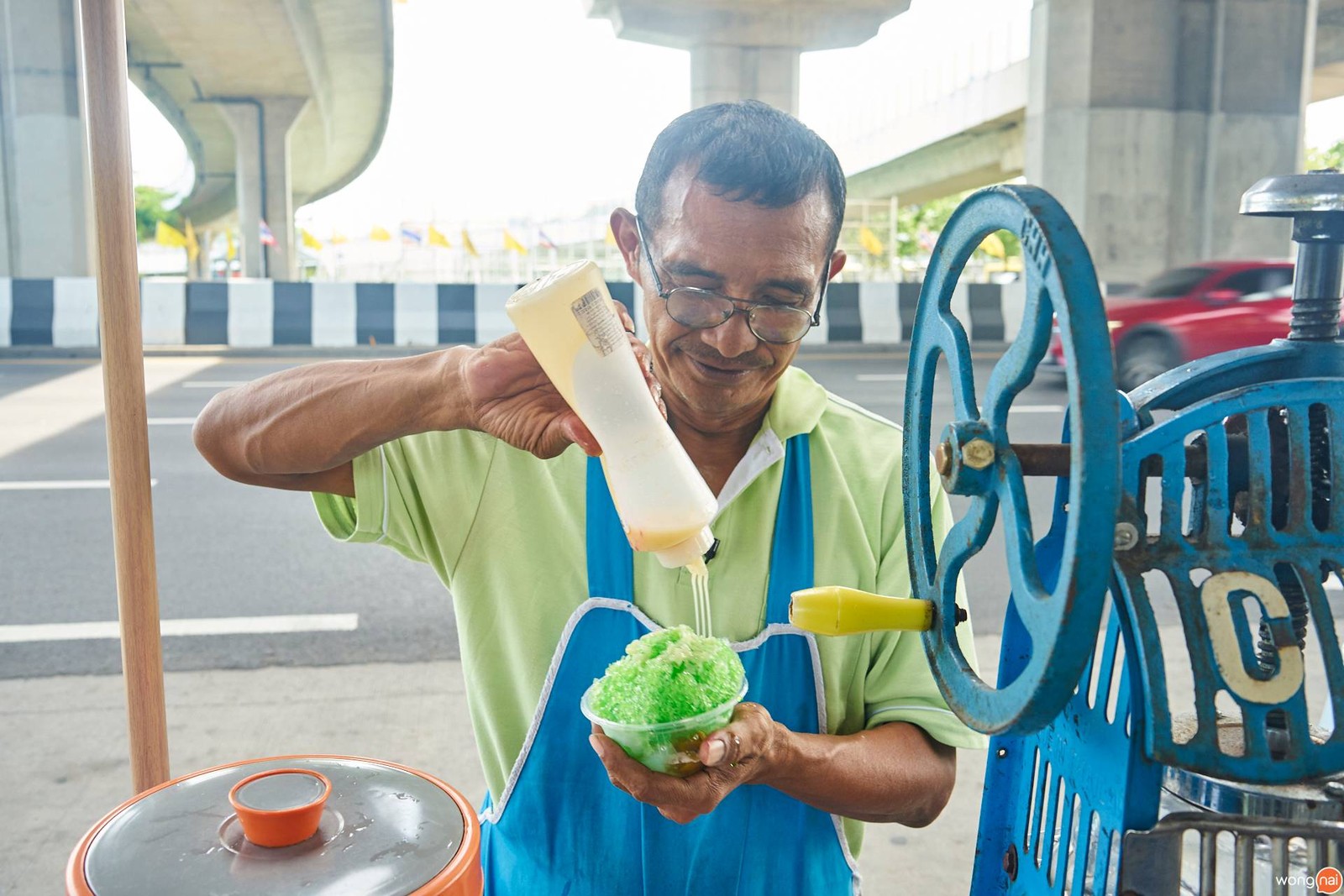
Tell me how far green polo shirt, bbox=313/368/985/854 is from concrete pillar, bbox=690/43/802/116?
1729 centimetres

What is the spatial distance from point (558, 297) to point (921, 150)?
112 ft

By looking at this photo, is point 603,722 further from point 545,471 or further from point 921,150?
point 921,150

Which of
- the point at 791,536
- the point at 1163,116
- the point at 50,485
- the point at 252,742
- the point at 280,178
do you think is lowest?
the point at 252,742

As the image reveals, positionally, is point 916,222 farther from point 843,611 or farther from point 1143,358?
point 843,611

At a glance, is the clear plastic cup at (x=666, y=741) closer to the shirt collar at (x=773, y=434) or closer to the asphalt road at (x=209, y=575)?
the shirt collar at (x=773, y=434)

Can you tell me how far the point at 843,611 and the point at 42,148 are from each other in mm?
14293

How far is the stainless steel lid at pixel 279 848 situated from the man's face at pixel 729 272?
2.36ft

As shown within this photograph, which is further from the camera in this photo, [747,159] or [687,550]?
[747,159]

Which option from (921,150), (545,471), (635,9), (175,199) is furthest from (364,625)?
(175,199)

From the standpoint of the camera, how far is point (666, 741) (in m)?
1.26

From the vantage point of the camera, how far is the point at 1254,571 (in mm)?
973

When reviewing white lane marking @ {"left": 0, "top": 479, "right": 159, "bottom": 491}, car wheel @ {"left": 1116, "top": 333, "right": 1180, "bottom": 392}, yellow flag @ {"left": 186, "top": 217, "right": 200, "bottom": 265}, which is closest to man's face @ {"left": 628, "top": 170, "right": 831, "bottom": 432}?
white lane marking @ {"left": 0, "top": 479, "right": 159, "bottom": 491}

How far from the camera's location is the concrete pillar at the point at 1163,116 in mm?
16234

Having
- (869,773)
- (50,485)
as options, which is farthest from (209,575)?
(869,773)
